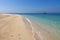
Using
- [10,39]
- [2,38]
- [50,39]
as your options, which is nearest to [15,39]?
[10,39]

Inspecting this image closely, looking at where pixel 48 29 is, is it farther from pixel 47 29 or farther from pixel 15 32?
pixel 15 32

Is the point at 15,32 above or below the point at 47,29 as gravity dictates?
above

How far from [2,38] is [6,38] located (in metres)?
0.19

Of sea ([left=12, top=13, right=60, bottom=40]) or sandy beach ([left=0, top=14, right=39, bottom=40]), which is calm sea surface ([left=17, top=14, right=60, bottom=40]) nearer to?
sea ([left=12, top=13, right=60, bottom=40])

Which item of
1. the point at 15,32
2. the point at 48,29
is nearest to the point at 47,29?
the point at 48,29

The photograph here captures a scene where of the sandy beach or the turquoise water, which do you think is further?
the turquoise water

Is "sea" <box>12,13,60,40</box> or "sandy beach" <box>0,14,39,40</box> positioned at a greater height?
"sandy beach" <box>0,14,39,40</box>

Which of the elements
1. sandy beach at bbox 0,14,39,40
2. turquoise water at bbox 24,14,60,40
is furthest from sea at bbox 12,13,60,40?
sandy beach at bbox 0,14,39,40

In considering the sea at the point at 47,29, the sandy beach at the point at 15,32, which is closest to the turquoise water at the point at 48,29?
the sea at the point at 47,29

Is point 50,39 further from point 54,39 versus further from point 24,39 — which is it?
point 24,39

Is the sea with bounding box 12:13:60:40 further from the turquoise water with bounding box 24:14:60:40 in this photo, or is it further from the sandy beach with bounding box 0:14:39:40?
the sandy beach with bounding box 0:14:39:40

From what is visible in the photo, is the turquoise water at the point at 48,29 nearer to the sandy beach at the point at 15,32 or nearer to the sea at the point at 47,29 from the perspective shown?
the sea at the point at 47,29

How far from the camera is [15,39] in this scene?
5699mm

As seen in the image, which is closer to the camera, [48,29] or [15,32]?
[15,32]
